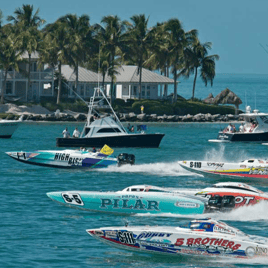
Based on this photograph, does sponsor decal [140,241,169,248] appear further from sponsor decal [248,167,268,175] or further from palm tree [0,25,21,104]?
palm tree [0,25,21,104]

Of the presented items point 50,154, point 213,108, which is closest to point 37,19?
point 213,108

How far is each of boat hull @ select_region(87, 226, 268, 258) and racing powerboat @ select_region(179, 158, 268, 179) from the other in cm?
1494

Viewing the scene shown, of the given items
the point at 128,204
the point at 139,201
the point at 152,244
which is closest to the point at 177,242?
the point at 152,244

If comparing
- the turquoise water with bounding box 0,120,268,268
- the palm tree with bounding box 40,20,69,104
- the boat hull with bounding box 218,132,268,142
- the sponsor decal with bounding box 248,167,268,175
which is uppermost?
the palm tree with bounding box 40,20,69,104

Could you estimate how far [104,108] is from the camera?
93938mm

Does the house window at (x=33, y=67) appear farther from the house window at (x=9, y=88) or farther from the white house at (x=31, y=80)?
the house window at (x=9, y=88)

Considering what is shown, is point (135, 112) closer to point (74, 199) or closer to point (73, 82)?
point (73, 82)

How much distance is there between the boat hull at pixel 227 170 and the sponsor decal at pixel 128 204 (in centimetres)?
977

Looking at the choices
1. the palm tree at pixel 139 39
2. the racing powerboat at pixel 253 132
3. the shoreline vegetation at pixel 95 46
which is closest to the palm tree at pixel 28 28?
the shoreline vegetation at pixel 95 46

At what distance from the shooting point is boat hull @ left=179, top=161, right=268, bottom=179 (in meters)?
36.1

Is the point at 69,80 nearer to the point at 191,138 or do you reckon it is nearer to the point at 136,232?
the point at 191,138

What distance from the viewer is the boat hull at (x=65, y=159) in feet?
134

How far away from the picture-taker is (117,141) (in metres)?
56.1

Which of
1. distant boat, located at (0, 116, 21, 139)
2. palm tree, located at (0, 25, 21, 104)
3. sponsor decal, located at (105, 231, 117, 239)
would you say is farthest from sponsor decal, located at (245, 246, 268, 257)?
palm tree, located at (0, 25, 21, 104)
